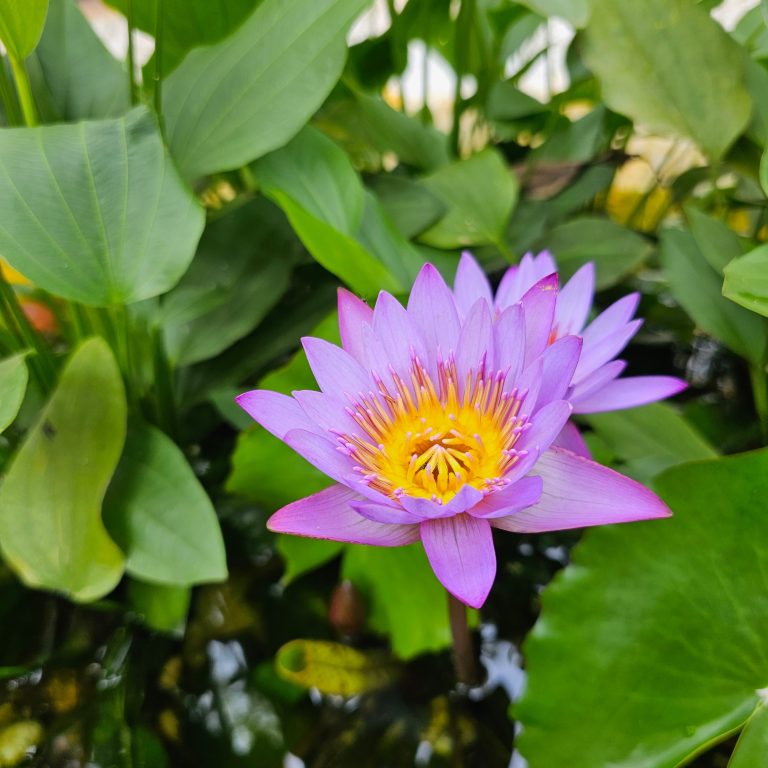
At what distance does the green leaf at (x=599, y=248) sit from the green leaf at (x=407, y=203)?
0.12m

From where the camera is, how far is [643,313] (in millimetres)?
768

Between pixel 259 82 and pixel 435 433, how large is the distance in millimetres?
297

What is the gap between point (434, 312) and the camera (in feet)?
1.23

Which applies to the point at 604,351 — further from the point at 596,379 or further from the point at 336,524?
the point at 336,524

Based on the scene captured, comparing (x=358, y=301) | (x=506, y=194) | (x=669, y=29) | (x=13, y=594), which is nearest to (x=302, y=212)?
(x=358, y=301)

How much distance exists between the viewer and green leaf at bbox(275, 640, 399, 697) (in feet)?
1.75

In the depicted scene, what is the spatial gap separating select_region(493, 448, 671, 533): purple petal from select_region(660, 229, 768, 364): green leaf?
26 cm

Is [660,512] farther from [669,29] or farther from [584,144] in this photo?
[584,144]

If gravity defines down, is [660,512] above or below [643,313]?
above

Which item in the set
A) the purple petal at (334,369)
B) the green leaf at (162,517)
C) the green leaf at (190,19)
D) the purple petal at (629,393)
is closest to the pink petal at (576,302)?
the purple petal at (629,393)

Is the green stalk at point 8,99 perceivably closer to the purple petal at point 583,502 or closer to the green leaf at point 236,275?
the green leaf at point 236,275

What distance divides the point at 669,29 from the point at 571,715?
52 centimetres

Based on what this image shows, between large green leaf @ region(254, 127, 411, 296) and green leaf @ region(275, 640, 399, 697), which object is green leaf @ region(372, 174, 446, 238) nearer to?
large green leaf @ region(254, 127, 411, 296)

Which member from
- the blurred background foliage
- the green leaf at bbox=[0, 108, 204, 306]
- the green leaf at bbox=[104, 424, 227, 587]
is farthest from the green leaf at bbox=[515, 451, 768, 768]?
the green leaf at bbox=[0, 108, 204, 306]
